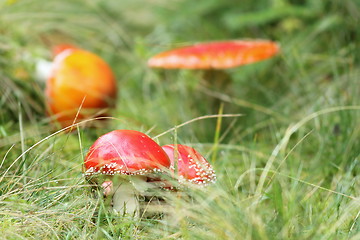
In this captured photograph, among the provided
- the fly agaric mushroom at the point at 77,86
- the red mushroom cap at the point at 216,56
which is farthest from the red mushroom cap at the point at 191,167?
the fly agaric mushroom at the point at 77,86

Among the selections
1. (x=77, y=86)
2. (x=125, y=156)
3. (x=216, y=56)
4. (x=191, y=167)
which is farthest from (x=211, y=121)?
(x=125, y=156)

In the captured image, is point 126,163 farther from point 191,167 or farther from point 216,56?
point 216,56

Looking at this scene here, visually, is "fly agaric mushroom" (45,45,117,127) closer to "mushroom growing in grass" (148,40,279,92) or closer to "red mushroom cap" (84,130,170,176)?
"mushroom growing in grass" (148,40,279,92)

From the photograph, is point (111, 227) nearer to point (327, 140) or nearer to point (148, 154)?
point (148, 154)

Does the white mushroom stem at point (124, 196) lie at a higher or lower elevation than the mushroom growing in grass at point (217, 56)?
lower

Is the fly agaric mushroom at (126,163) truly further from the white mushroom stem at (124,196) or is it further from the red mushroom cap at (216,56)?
the red mushroom cap at (216,56)

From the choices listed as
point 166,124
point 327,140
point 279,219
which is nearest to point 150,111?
point 166,124
